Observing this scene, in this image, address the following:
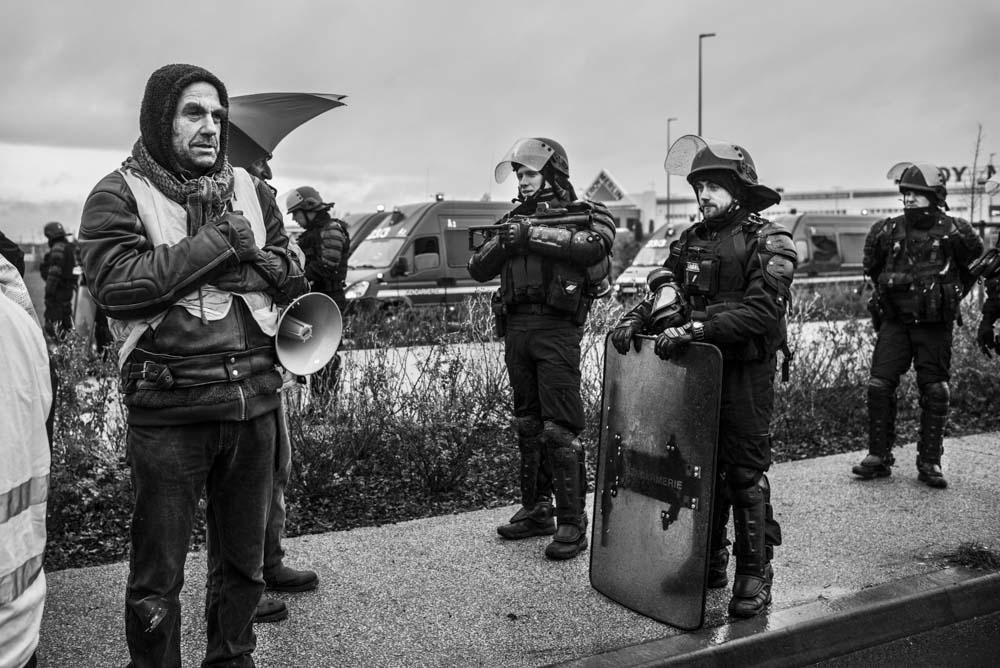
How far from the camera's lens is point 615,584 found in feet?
14.0

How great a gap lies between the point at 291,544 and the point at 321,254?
12.4 ft

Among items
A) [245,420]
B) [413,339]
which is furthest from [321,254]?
[245,420]

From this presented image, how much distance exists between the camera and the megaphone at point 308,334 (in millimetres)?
3252

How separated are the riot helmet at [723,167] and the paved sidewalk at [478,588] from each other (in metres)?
1.81

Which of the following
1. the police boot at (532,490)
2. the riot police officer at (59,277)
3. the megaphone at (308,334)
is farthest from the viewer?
the riot police officer at (59,277)

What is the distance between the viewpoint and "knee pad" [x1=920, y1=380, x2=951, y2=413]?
6320mm

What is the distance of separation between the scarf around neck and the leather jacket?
0.33 ft

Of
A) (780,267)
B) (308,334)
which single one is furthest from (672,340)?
(308,334)

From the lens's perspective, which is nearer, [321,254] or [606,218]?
[606,218]

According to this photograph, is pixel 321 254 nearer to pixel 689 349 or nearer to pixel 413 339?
pixel 413 339

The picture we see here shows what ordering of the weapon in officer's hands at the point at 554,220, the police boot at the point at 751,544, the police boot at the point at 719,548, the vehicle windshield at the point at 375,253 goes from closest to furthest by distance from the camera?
the police boot at the point at 751,544 → the police boot at the point at 719,548 → the weapon in officer's hands at the point at 554,220 → the vehicle windshield at the point at 375,253

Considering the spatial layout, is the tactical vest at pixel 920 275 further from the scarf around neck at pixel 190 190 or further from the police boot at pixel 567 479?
the scarf around neck at pixel 190 190

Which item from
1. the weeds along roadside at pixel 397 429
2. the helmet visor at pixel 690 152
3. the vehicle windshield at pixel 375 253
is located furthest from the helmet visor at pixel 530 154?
the vehicle windshield at pixel 375 253

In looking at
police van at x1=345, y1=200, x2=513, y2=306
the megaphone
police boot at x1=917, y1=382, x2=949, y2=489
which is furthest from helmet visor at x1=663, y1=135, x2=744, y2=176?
police van at x1=345, y1=200, x2=513, y2=306
